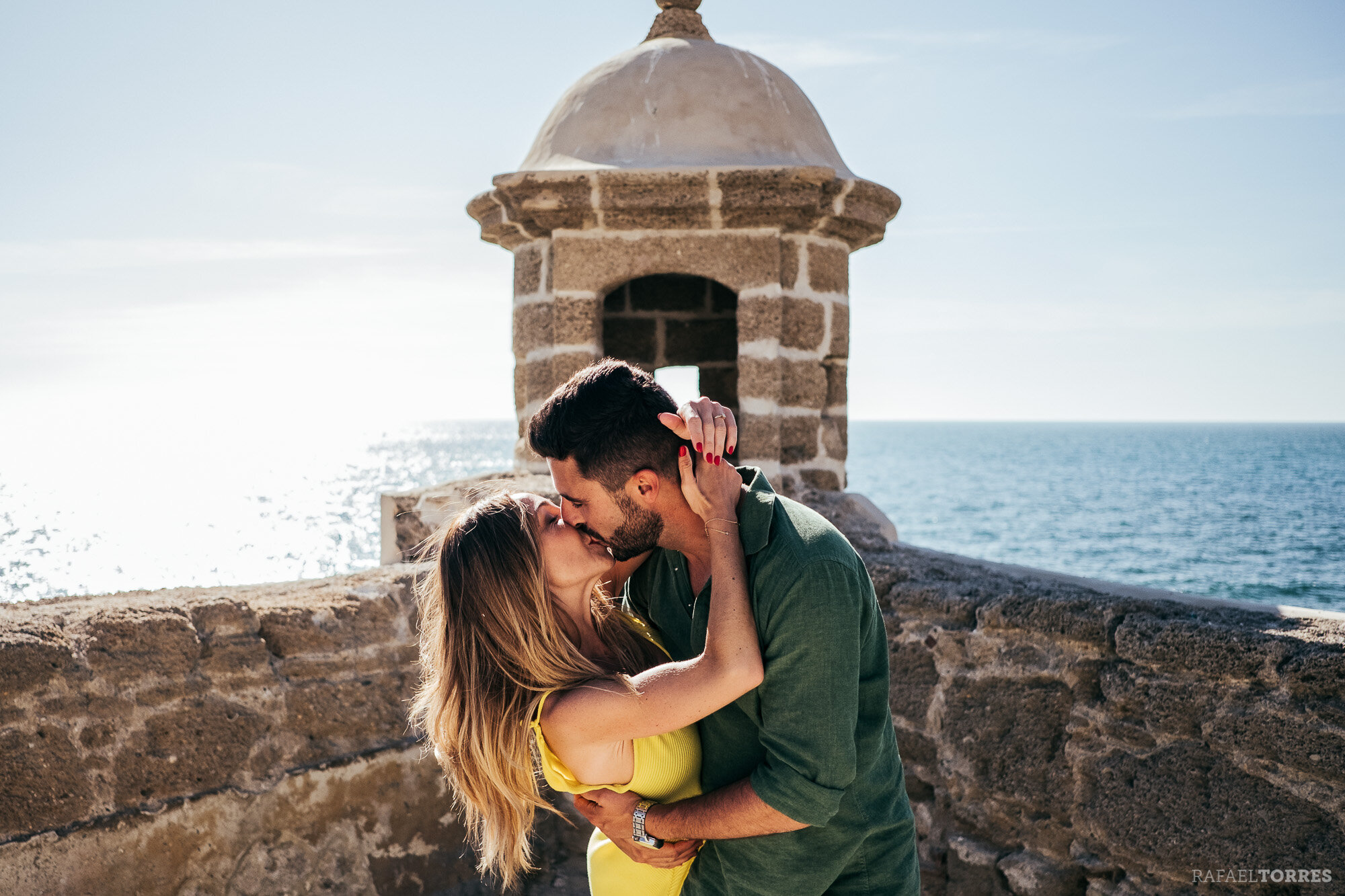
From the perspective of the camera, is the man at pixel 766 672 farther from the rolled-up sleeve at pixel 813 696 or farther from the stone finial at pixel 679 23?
the stone finial at pixel 679 23

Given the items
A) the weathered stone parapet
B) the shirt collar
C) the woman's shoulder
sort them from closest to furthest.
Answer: the shirt collar < the woman's shoulder < the weathered stone parapet

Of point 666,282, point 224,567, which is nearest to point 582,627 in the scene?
point 666,282

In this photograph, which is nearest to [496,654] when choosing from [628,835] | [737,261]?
[628,835]

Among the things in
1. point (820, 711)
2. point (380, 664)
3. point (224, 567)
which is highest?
point (820, 711)

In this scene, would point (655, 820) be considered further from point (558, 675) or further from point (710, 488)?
point (710, 488)

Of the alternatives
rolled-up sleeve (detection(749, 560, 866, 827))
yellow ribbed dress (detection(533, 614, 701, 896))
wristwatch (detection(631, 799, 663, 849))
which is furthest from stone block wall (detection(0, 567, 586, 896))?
rolled-up sleeve (detection(749, 560, 866, 827))

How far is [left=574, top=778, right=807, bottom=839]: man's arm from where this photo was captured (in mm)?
1510

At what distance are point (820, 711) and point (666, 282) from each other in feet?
15.1

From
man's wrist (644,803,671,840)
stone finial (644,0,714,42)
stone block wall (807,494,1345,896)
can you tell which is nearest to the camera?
man's wrist (644,803,671,840)

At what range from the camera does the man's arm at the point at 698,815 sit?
59.4 inches

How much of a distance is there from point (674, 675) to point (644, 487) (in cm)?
33

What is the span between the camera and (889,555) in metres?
3.26

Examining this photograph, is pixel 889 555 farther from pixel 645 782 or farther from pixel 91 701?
pixel 91 701

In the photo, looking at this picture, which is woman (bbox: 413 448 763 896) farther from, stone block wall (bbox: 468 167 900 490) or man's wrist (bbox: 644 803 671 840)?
stone block wall (bbox: 468 167 900 490)
